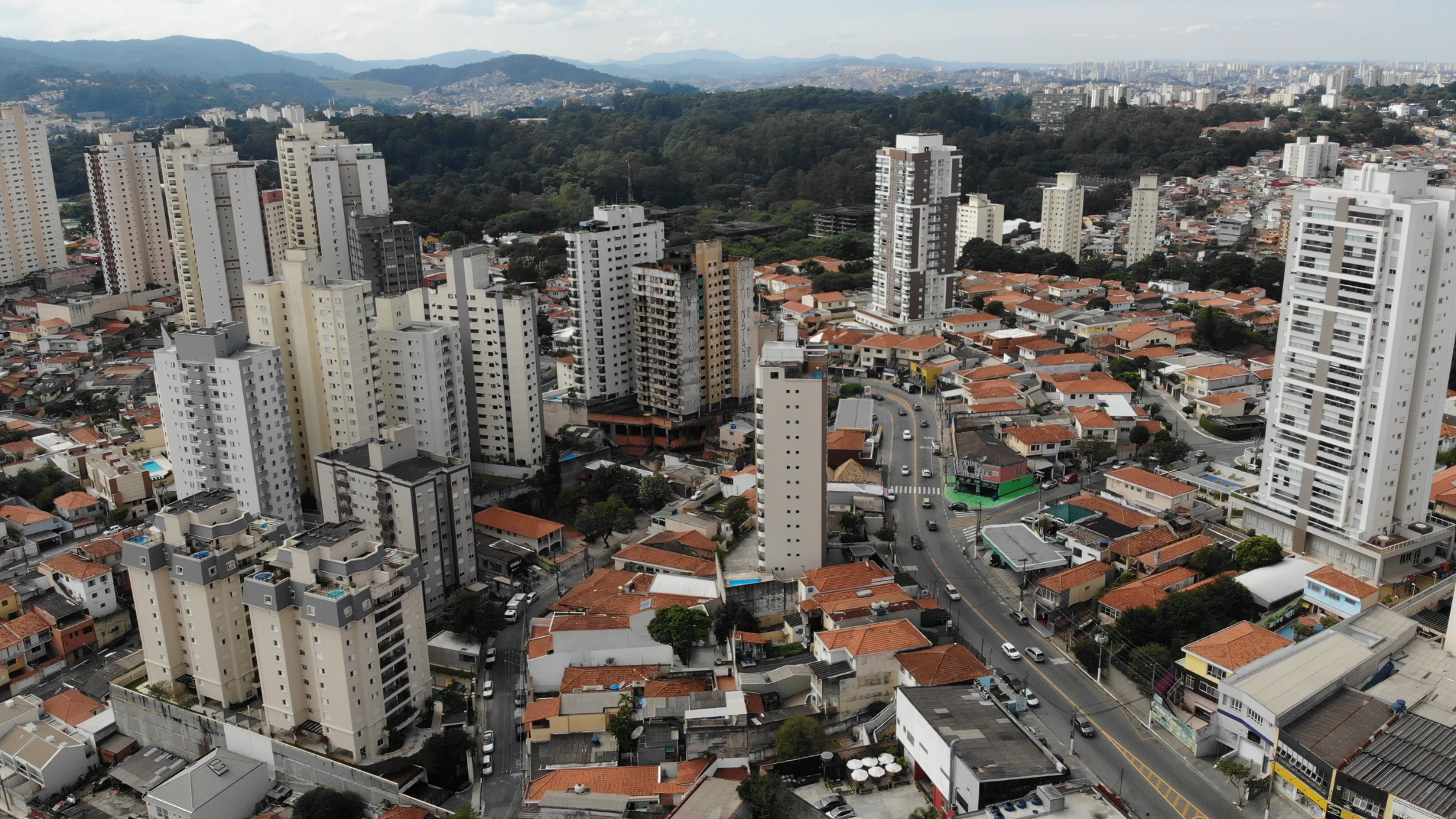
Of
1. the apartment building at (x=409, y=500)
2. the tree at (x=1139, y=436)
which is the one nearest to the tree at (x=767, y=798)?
the apartment building at (x=409, y=500)

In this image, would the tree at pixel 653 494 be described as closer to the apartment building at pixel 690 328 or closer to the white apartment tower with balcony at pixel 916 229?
the apartment building at pixel 690 328

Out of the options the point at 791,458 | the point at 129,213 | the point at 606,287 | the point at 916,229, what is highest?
the point at 129,213

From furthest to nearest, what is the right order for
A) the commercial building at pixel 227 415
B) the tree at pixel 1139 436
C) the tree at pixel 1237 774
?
1. the tree at pixel 1139 436
2. the commercial building at pixel 227 415
3. the tree at pixel 1237 774

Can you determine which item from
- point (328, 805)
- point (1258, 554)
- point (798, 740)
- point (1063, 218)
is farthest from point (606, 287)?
point (1063, 218)

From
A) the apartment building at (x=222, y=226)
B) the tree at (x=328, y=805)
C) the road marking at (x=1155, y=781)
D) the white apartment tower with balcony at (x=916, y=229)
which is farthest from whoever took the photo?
the white apartment tower with balcony at (x=916, y=229)

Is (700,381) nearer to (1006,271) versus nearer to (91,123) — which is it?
(1006,271)

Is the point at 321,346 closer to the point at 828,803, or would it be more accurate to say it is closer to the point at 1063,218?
the point at 828,803
